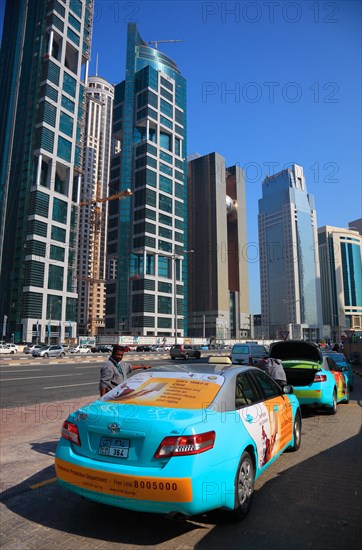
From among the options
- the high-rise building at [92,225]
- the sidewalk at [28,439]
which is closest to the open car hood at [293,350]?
the sidewalk at [28,439]

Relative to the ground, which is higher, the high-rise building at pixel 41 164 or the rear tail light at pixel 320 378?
the high-rise building at pixel 41 164

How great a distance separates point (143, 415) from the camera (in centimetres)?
354

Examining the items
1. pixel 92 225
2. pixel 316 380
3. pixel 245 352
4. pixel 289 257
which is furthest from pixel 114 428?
pixel 92 225

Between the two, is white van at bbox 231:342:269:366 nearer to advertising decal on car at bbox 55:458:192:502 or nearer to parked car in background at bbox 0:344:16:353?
advertising decal on car at bbox 55:458:192:502

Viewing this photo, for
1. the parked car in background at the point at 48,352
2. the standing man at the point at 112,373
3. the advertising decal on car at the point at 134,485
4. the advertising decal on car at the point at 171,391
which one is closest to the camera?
→ the advertising decal on car at the point at 134,485

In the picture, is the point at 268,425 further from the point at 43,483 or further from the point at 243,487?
the point at 43,483

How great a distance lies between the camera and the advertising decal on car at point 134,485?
123 inches

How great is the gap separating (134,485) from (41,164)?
92857 millimetres

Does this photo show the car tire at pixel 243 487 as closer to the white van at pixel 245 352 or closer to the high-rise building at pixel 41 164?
the white van at pixel 245 352

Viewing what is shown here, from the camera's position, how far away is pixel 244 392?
14.5 ft

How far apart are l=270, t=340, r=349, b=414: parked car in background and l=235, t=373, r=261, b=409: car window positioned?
14.6ft

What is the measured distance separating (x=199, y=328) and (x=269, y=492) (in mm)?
149825

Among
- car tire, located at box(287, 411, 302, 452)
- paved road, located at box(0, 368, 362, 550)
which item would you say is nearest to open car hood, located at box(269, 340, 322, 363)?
car tire, located at box(287, 411, 302, 452)

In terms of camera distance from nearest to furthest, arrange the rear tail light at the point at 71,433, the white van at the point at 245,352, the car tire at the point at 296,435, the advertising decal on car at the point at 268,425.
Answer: the rear tail light at the point at 71,433 → the advertising decal on car at the point at 268,425 → the car tire at the point at 296,435 → the white van at the point at 245,352
